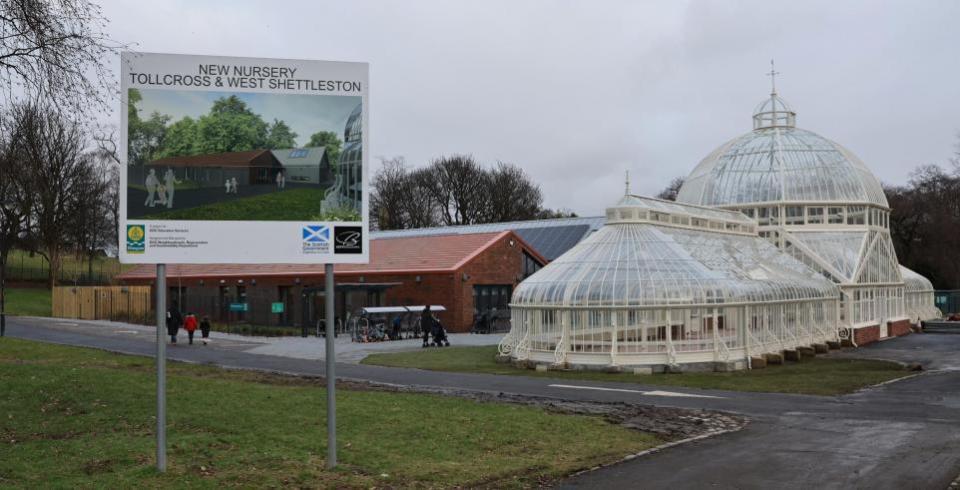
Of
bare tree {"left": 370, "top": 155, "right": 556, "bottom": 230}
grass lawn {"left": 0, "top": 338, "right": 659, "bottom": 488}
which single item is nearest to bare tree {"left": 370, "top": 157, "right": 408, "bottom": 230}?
bare tree {"left": 370, "top": 155, "right": 556, "bottom": 230}

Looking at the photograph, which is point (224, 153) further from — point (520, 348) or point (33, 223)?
point (33, 223)

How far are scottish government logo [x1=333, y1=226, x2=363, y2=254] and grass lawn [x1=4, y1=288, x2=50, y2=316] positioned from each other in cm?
4700

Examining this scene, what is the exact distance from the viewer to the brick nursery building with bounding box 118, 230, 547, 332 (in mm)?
41656

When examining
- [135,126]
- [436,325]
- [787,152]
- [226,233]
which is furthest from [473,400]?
[787,152]

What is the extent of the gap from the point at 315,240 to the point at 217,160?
1585 millimetres

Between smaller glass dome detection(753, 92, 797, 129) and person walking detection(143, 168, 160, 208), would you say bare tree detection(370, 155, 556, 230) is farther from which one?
person walking detection(143, 168, 160, 208)

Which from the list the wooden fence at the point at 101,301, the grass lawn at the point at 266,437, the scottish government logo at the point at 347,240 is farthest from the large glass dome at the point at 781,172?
the scottish government logo at the point at 347,240

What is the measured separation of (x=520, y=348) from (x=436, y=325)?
7547mm

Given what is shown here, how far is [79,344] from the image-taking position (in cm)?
2983

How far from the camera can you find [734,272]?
27625 mm

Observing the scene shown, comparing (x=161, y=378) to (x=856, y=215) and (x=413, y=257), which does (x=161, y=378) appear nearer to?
(x=413, y=257)

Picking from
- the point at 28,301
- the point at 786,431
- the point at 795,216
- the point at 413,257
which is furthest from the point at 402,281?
the point at 28,301

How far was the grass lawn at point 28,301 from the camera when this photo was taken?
169 feet

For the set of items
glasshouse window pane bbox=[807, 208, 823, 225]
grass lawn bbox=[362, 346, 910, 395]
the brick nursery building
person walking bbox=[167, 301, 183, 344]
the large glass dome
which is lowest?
grass lawn bbox=[362, 346, 910, 395]
